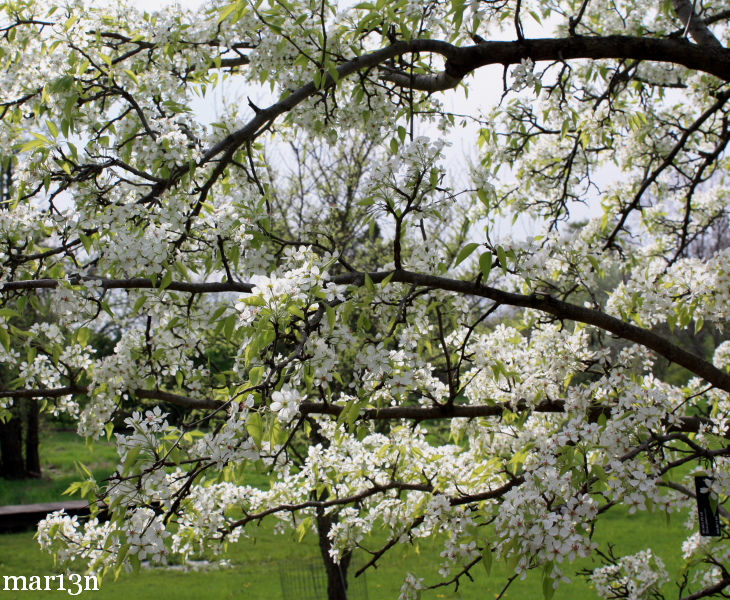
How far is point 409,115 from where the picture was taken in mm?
3092

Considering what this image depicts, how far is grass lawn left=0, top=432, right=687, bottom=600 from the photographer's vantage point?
7277mm

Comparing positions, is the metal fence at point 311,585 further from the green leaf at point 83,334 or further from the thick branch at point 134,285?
the thick branch at point 134,285

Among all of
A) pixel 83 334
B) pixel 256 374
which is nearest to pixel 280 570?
pixel 83 334

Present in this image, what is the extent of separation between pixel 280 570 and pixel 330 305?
5.17 meters

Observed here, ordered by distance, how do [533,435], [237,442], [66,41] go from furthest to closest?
[533,435]
[66,41]
[237,442]

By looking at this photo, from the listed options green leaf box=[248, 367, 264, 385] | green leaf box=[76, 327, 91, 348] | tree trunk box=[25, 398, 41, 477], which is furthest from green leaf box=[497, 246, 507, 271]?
tree trunk box=[25, 398, 41, 477]

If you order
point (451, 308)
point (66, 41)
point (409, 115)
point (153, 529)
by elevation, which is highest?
point (66, 41)

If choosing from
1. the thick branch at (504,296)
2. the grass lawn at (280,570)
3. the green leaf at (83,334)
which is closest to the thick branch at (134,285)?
the thick branch at (504,296)

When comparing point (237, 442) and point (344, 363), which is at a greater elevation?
point (344, 363)

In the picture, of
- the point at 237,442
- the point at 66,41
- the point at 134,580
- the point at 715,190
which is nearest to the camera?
the point at 237,442

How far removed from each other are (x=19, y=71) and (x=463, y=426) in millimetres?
3171

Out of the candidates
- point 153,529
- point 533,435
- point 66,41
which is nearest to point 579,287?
point 533,435

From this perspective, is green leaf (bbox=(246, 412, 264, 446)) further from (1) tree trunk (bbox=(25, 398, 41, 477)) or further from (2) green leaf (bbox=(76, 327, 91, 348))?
(1) tree trunk (bbox=(25, 398, 41, 477))

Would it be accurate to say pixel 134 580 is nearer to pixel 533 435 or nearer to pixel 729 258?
pixel 533 435
